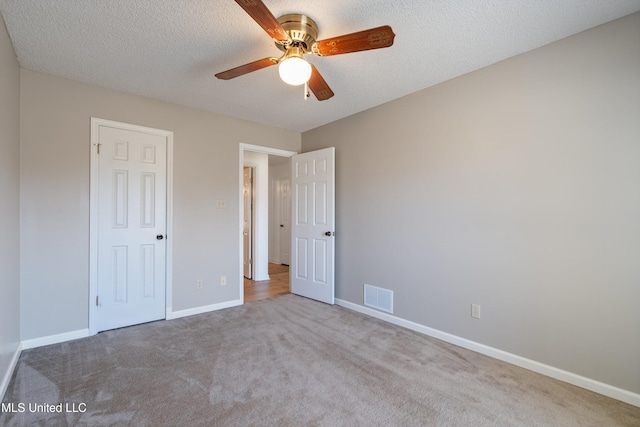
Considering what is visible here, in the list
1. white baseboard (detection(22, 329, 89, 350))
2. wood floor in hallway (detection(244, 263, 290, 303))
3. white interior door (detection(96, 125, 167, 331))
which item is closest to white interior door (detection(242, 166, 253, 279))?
wood floor in hallway (detection(244, 263, 290, 303))

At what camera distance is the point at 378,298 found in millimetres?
3449

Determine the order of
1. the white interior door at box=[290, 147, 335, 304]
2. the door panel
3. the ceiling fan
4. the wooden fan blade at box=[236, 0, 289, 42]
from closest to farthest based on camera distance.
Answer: the wooden fan blade at box=[236, 0, 289, 42], the ceiling fan, the white interior door at box=[290, 147, 335, 304], the door panel

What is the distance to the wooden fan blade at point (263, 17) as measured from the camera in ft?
4.71

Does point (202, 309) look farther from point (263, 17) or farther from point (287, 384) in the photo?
point (263, 17)

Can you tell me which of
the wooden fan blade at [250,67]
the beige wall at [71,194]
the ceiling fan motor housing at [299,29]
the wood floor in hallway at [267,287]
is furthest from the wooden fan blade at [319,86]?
the wood floor in hallway at [267,287]

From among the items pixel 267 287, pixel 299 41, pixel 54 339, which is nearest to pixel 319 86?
pixel 299 41

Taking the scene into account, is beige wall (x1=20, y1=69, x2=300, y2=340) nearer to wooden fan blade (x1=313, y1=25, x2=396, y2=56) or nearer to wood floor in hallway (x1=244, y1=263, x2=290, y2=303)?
wood floor in hallway (x1=244, y1=263, x2=290, y2=303)

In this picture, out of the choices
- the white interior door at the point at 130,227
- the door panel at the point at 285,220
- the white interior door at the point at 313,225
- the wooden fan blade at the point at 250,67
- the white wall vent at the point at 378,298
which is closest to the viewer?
the wooden fan blade at the point at 250,67

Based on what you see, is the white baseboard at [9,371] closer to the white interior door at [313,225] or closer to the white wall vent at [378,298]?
the white interior door at [313,225]

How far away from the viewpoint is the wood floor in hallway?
434 cm

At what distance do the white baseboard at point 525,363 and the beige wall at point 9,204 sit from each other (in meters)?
3.20

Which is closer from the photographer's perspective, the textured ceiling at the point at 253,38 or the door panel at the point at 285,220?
the textured ceiling at the point at 253,38

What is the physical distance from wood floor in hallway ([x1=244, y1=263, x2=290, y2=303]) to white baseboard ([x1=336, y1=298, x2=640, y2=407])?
5.71 feet

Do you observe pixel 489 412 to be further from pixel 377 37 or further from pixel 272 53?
pixel 272 53
